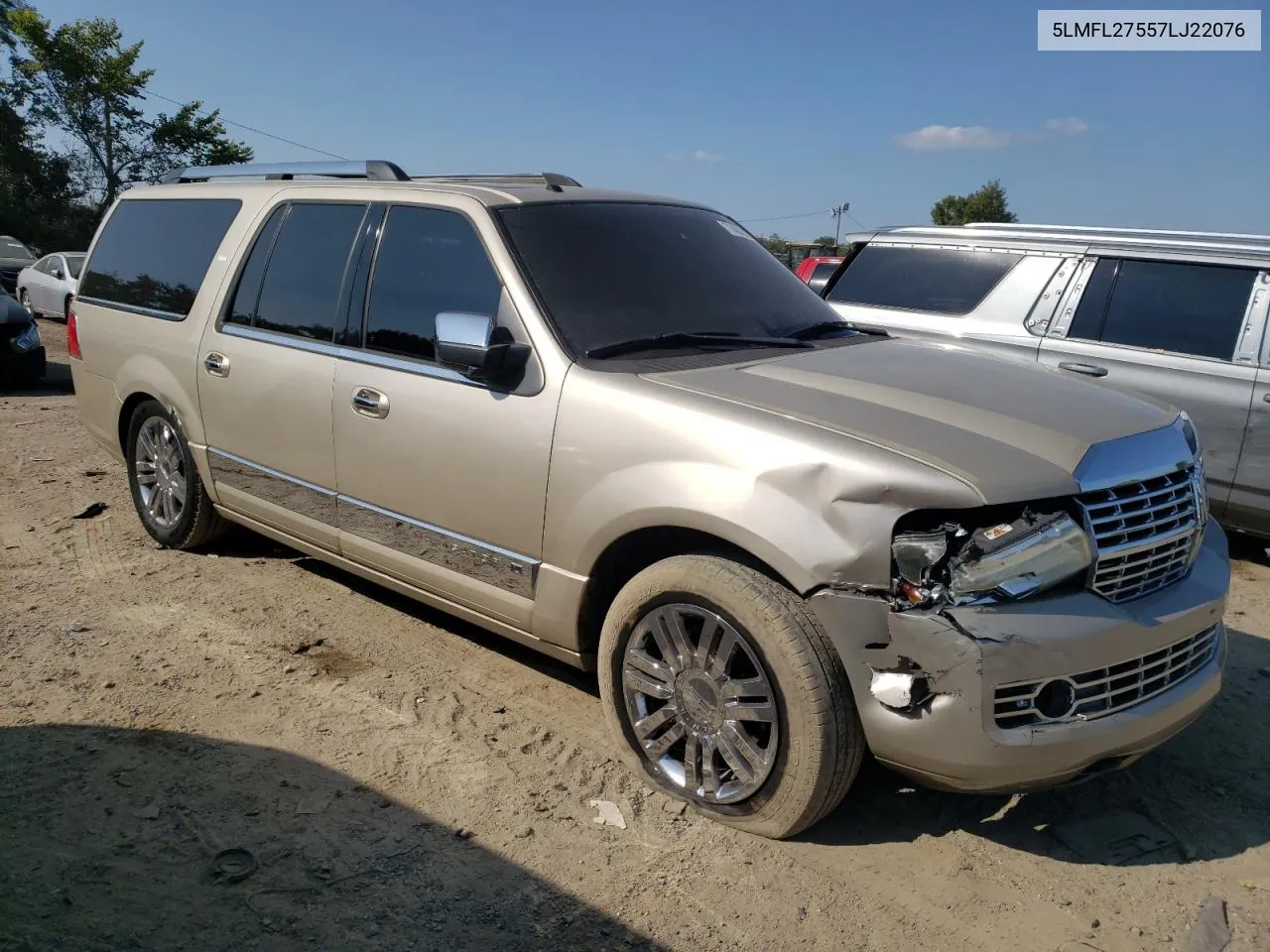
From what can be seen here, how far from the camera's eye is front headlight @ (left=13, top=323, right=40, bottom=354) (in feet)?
35.0

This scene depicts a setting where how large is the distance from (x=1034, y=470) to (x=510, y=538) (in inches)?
68.1

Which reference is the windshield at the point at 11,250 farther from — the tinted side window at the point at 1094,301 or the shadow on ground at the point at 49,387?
the tinted side window at the point at 1094,301

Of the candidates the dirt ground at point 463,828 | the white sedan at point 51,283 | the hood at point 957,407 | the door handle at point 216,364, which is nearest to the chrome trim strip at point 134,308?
the door handle at point 216,364

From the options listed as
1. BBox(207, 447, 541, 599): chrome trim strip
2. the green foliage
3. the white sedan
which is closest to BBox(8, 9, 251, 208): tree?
the green foliage

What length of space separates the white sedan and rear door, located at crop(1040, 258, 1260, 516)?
53.3 ft

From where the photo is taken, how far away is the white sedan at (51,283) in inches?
654

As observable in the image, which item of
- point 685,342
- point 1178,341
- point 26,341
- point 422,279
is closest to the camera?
point 685,342

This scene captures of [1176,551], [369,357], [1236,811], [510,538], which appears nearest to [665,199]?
[369,357]

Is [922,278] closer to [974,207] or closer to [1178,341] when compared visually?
[1178,341]

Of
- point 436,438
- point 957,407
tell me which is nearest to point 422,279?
point 436,438

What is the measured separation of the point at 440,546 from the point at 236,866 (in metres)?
1.31

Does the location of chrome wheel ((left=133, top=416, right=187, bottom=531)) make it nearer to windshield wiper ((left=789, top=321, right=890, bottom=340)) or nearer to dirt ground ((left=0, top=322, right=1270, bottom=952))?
dirt ground ((left=0, top=322, right=1270, bottom=952))

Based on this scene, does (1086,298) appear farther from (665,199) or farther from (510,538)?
(510,538)

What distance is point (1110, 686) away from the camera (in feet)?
8.45
